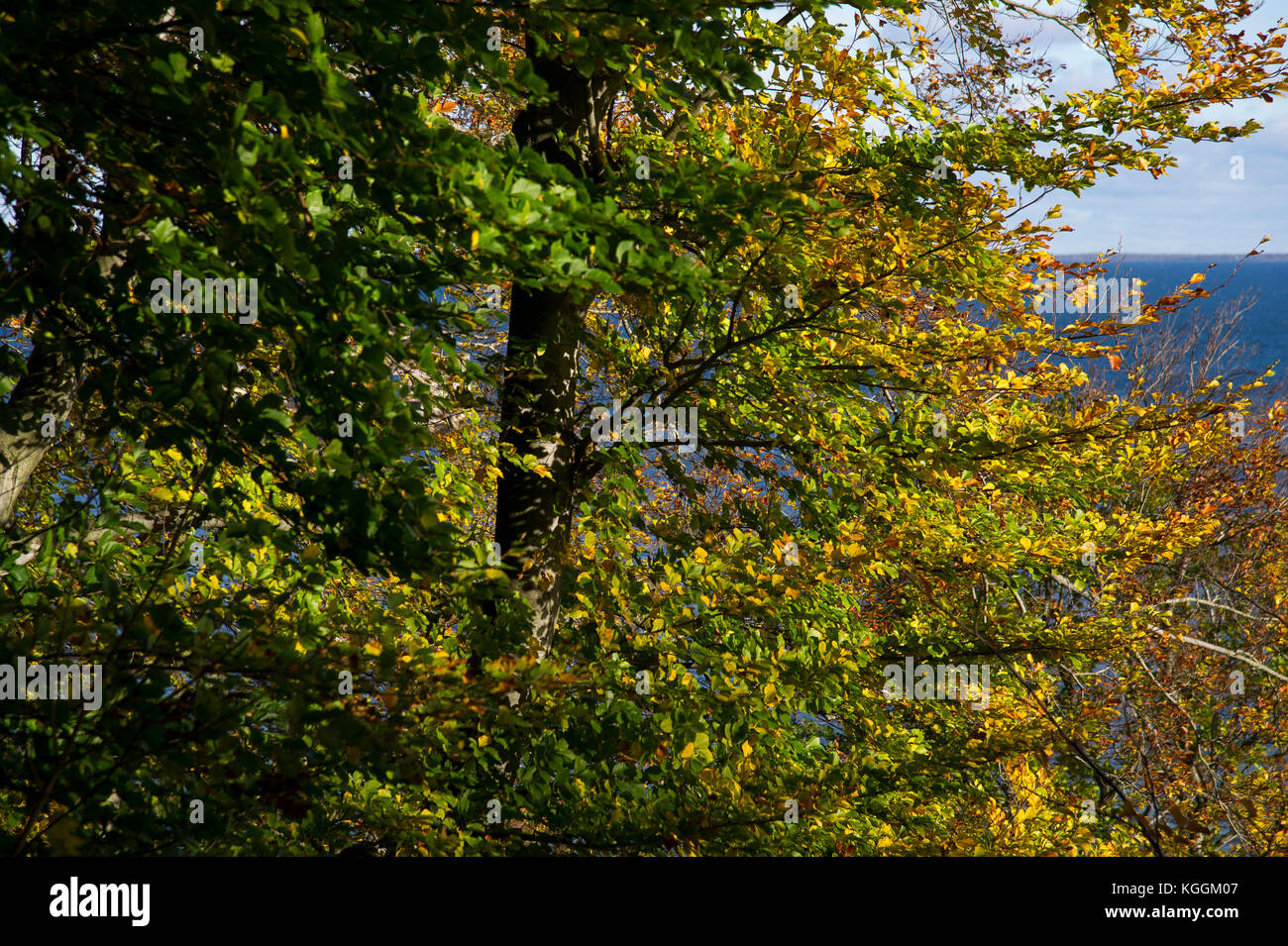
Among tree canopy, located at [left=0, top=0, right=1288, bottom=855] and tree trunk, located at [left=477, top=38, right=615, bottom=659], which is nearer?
tree canopy, located at [left=0, top=0, right=1288, bottom=855]

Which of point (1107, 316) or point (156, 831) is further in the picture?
point (1107, 316)

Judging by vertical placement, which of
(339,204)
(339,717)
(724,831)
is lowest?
(724,831)

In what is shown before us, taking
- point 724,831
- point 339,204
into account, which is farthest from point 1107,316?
point 339,204

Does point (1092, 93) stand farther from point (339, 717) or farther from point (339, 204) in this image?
point (339, 717)

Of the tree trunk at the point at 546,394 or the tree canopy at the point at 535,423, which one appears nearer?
the tree canopy at the point at 535,423

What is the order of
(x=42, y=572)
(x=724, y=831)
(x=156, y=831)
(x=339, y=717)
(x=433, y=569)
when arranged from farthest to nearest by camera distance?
(x=724, y=831)
(x=42, y=572)
(x=156, y=831)
(x=433, y=569)
(x=339, y=717)

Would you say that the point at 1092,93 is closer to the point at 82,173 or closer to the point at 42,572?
the point at 82,173

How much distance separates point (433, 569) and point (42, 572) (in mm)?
1692

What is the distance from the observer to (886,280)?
5.29 m

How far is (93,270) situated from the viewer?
328 cm

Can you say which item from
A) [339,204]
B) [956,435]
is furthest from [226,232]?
[956,435]

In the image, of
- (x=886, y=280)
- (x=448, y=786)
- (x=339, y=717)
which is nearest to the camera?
(x=339, y=717)
